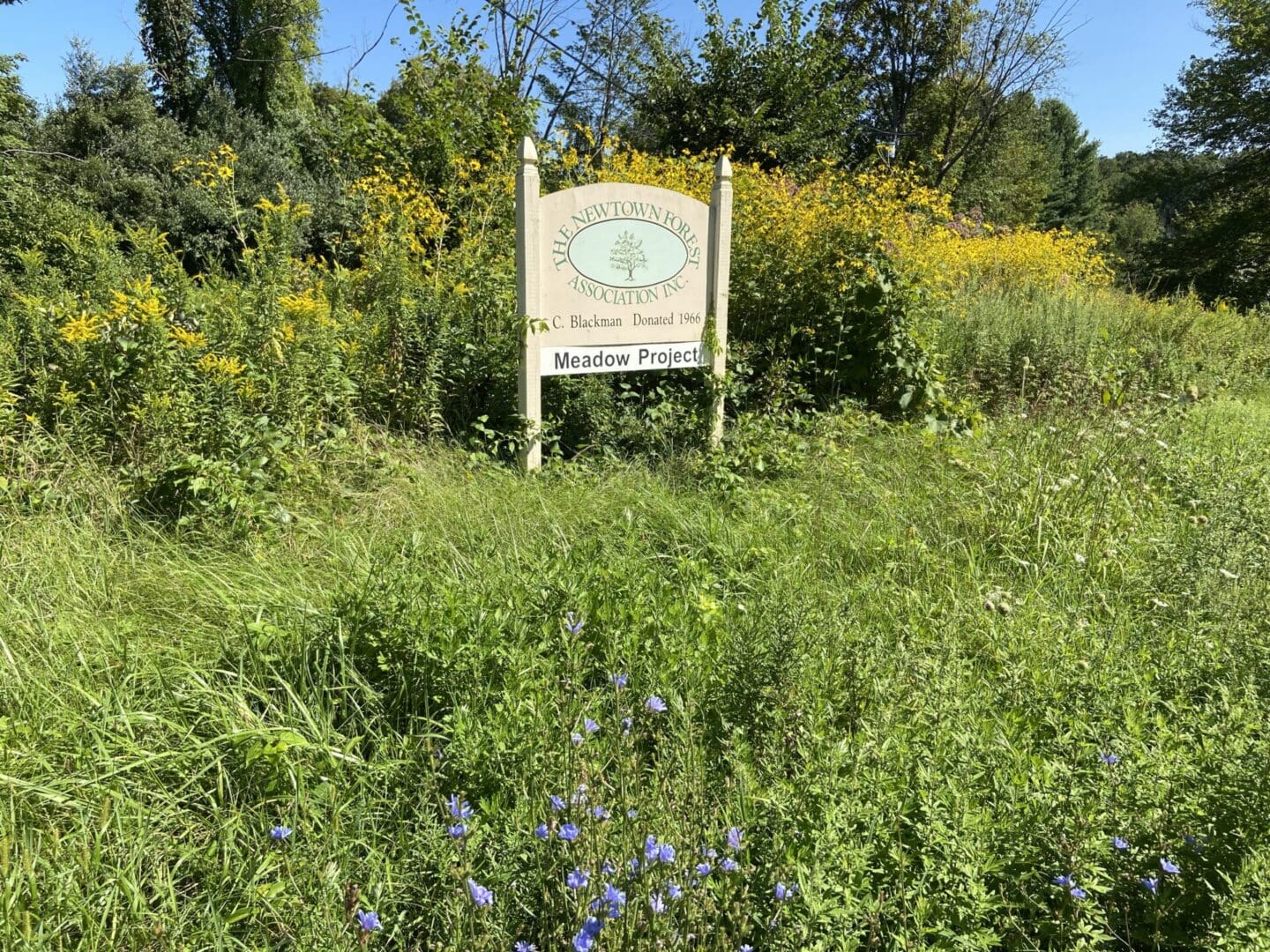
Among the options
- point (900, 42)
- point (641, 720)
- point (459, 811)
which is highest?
point (900, 42)

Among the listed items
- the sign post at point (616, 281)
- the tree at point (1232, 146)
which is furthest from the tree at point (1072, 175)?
the sign post at point (616, 281)

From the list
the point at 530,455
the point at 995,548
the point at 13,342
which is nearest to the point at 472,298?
the point at 530,455

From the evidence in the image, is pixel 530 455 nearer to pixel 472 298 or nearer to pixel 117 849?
pixel 472 298

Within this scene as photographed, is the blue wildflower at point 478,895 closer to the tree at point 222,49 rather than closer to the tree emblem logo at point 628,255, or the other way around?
the tree emblem logo at point 628,255

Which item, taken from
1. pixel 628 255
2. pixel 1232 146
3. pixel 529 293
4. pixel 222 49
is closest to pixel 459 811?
pixel 529 293

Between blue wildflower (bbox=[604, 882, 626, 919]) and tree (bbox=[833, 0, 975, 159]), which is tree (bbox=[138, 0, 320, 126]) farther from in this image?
blue wildflower (bbox=[604, 882, 626, 919])

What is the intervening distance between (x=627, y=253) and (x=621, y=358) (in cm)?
62

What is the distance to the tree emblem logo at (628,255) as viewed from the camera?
14.3 ft

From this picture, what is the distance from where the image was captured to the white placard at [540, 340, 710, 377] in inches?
169

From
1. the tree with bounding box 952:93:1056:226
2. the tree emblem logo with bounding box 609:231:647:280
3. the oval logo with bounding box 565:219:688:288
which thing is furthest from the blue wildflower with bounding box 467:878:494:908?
the tree with bounding box 952:93:1056:226

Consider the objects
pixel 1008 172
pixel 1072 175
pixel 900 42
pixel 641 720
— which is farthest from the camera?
pixel 1072 175

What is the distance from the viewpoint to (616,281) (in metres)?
4.38

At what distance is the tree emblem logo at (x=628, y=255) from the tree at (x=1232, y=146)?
20188 mm

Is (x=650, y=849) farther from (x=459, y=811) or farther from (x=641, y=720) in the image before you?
(x=641, y=720)
